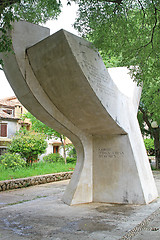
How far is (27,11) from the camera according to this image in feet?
22.4

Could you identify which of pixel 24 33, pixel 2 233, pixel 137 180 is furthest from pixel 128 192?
pixel 24 33

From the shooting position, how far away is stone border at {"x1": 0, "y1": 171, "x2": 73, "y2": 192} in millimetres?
10820

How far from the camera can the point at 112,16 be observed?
233 inches

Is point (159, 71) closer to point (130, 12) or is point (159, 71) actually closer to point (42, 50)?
point (130, 12)

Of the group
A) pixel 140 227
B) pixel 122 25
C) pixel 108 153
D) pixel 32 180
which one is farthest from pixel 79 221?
pixel 32 180

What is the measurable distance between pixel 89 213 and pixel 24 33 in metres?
4.89

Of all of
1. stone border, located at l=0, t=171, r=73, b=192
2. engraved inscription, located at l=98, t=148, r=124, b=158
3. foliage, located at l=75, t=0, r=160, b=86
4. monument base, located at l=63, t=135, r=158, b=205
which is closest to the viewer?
foliage, located at l=75, t=0, r=160, b=86

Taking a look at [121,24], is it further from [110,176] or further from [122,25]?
[110,176]

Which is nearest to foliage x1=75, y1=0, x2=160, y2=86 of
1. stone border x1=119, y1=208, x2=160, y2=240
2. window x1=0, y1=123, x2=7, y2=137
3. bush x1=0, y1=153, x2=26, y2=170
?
stone border x1=119, y1=208, x2=160, y2=240

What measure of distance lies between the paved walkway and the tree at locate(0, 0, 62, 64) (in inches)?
145

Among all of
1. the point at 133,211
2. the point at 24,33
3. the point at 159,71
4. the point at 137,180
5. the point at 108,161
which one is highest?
the point at 24,33

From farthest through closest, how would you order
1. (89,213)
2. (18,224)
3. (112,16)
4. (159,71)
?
(159,71), (89,213), (112,16), (18,224)

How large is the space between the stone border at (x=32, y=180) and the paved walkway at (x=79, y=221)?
3.05 m

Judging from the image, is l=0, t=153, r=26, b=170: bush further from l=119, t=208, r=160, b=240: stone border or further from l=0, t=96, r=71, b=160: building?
l=0, t=96, r=71, b=160: building
